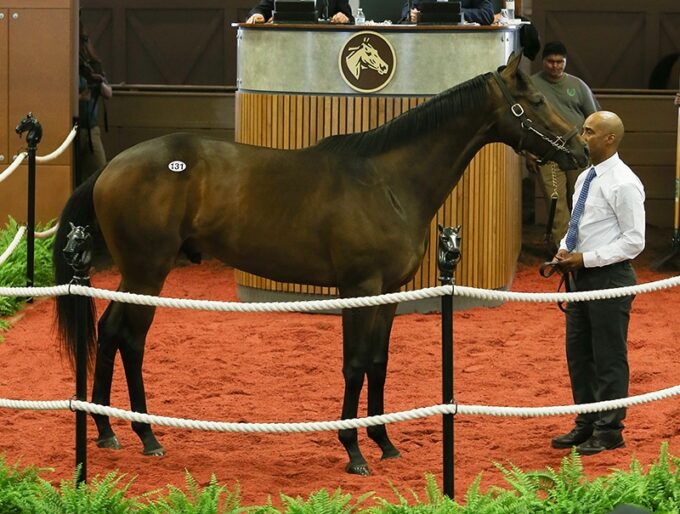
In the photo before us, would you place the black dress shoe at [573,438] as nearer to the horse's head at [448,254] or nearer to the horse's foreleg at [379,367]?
the horse's foreleg at [379,367]

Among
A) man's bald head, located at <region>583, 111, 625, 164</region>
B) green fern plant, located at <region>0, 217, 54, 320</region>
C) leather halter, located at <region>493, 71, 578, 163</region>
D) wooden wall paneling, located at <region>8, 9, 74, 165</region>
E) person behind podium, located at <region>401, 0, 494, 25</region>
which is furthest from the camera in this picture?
wooden wall paneling, located at <region>8, 9, 74, 165</region>

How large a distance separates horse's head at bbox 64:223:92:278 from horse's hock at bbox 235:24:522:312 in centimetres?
442

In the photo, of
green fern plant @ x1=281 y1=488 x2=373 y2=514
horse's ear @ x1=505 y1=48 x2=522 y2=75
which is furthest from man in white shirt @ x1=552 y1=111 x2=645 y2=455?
green fern plant @ x1=281 y1=488 x2=373 y2=514

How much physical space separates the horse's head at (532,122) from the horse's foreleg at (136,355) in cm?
211

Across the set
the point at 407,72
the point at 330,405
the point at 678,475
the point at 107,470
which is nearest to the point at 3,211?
the point at 407,72

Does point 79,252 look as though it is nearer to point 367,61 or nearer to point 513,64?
point 513,64

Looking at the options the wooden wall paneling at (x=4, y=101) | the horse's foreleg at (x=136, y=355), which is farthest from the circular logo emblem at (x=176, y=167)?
the wooden wall paneling at (x=4, y=101)

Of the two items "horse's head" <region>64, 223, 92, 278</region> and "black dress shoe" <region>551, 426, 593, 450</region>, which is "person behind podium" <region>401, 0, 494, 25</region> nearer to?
"black dress shoe" <region>551, 426, 593, 450</region>

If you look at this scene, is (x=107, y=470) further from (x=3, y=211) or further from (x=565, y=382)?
(x=3, y=211)

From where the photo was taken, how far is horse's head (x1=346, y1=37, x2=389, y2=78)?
10188mm

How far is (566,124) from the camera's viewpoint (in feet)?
23.8

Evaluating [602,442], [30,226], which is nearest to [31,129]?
[30,226]

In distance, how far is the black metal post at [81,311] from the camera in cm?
593

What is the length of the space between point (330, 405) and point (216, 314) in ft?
9.66
